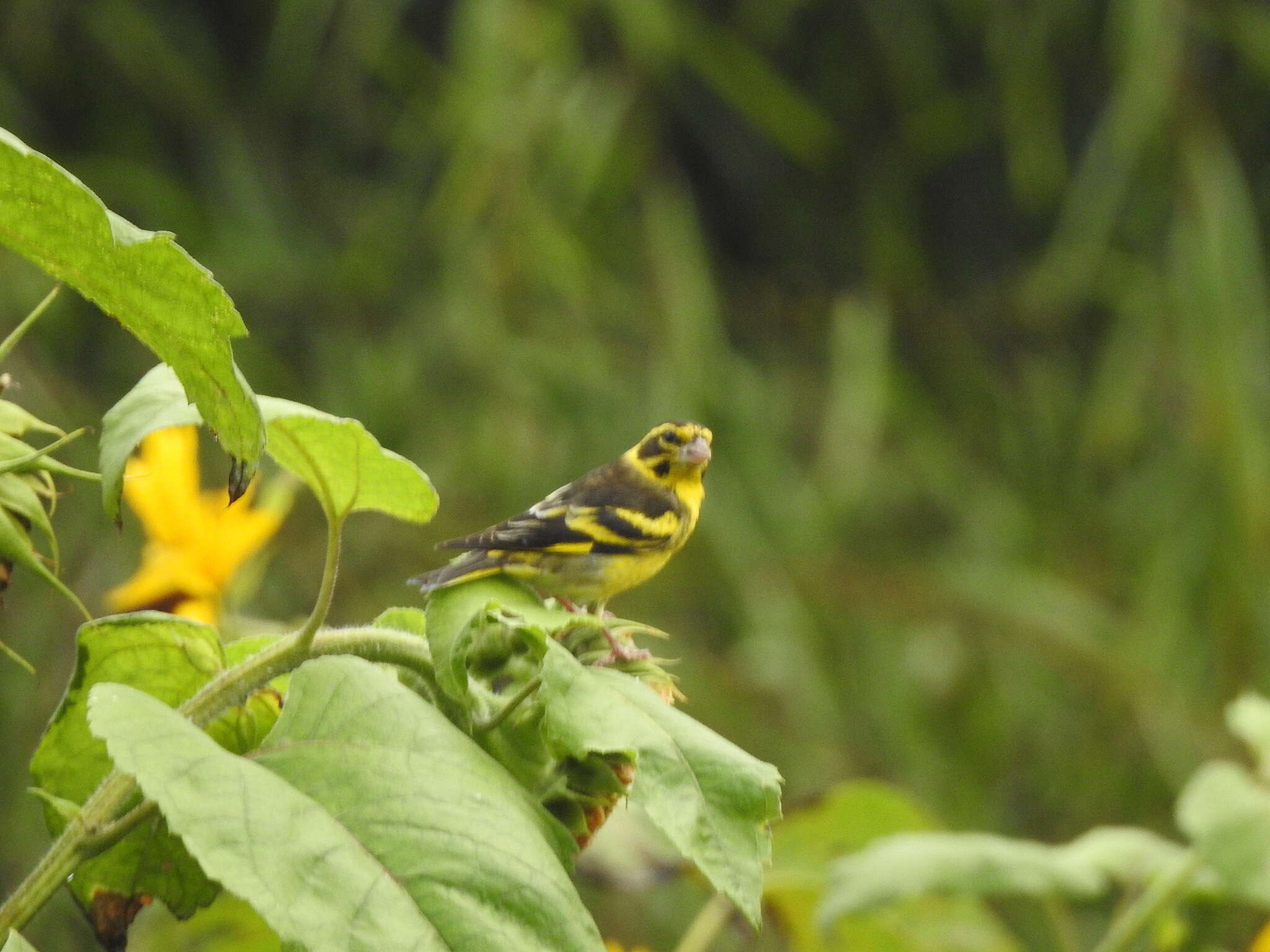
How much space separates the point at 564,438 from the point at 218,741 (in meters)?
2.94

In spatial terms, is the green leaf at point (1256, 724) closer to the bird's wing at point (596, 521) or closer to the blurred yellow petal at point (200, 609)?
the bird's wing at point (596, 521)

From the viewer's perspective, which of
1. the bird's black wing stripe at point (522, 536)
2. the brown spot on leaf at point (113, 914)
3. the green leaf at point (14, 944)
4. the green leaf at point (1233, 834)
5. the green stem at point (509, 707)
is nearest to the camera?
the green leaf at point (14, 944)

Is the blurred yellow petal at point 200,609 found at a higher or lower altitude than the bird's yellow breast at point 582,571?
lower

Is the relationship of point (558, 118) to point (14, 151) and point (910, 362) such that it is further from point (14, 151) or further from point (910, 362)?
point (14, 151)

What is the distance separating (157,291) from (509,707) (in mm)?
262

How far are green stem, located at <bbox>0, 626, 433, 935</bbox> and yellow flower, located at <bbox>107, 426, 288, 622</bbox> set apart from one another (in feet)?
0.82

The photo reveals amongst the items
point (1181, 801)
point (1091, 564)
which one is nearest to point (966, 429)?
point (1091, 564)

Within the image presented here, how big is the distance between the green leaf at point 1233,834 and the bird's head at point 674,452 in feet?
1.86

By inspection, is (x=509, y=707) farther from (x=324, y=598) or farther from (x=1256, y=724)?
(x=1256, y=724)

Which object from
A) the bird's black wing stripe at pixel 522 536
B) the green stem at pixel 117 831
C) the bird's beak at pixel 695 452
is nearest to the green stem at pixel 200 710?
the green stem at pixel 117 831

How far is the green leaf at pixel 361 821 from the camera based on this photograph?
657mm

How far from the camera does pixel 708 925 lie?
1313 millimetres

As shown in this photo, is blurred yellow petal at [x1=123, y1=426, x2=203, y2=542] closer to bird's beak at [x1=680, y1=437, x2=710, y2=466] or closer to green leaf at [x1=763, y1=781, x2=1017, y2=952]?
bird's beak at [x1=680, y1=437, x2=710, y2=466]

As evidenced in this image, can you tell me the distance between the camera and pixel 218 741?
836 millimetres
